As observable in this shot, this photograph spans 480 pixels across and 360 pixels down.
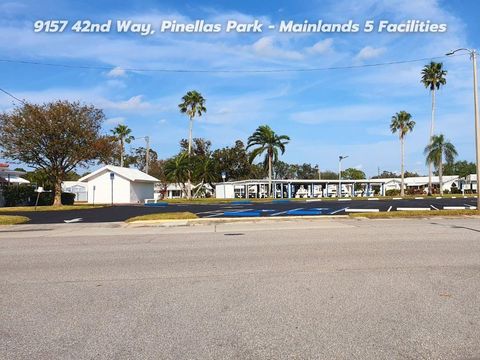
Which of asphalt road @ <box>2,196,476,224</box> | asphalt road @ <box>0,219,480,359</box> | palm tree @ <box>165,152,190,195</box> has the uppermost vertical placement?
palm tree @ <box>165,152,190,195</box>

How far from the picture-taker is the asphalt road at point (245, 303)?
4.55 meters

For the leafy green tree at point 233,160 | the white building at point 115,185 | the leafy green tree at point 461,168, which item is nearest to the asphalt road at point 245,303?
the white building at point 115,185

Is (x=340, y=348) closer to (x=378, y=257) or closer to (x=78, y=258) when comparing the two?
(x=378, y=257)

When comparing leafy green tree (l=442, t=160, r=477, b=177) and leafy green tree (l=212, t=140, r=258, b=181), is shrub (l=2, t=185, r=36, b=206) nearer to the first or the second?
leafy green tree (l=212, t=140, r=258, b=181)

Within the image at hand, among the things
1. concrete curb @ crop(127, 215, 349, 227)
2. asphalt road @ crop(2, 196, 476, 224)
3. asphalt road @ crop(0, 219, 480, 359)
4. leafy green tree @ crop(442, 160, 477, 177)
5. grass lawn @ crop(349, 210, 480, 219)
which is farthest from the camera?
leafy green tree @ crop(442, 160, 477, 177)

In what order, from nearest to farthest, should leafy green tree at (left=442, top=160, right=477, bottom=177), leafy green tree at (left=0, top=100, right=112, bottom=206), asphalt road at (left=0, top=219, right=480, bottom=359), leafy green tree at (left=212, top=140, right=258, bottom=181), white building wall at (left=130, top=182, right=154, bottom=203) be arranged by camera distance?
1. asphalt road at (left=0, top=219, right=480, bottom=359)
2. leafy green tree at (left=0, top=100, right=112, bottom=206)
3. white building wall at (left=130, top=182, right=154, bottom=203)
4. leafy green tree at (left=212, top=140, right=258, bottom=181)
5. leafy green tree at (left=442, top=160, right=477, bottom=177)

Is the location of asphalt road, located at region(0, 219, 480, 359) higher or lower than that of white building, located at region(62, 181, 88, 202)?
lower

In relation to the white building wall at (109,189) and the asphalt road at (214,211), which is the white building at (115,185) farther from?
the asphalt road at (214,211)

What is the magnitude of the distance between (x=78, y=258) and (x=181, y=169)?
5510 cm

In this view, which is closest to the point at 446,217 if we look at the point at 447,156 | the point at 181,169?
the point at 181,169

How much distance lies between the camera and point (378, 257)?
9406 millimetres

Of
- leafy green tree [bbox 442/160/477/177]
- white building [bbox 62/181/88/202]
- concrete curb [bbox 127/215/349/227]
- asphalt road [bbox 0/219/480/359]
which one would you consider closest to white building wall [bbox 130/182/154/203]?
white building [bbox 62/181/88/202]

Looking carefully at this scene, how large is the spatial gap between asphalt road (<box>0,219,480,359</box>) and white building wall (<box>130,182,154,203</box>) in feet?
139

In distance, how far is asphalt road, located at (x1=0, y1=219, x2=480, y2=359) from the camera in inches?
179
